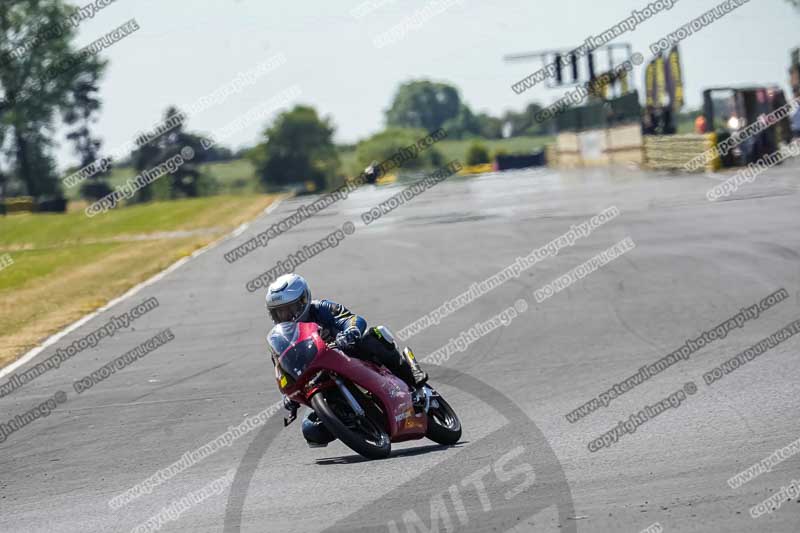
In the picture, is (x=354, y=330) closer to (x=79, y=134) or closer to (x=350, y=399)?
(x=350, y=399)

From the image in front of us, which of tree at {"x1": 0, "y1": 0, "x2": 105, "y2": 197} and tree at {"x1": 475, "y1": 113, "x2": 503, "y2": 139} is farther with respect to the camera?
tree at {"x1": 475, "y1": 113, "x2": 503, "y2": 139}

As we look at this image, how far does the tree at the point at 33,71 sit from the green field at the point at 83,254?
19630 millimetres

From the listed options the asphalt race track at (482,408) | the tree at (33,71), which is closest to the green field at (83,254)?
the asphalt race track at (482,408)

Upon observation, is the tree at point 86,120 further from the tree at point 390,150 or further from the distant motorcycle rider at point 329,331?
the distant motorcycle rider at point 329,331

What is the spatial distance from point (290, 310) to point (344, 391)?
72cm

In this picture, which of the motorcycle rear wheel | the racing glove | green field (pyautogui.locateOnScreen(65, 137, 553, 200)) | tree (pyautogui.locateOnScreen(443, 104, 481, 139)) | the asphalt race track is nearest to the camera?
the asphalt race track

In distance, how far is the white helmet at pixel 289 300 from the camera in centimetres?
887

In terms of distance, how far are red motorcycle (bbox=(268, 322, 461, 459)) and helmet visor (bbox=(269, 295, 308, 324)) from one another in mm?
130

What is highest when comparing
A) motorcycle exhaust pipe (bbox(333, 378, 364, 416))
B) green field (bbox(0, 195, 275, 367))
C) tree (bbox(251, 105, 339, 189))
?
motorcycle exhaust pipe (bbox(333, 378, 364, 416))

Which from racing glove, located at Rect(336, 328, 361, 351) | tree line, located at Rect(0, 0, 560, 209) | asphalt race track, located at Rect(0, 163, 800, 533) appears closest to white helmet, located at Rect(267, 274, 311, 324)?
racing glove, located at Rect(336, 328, 361, 351)

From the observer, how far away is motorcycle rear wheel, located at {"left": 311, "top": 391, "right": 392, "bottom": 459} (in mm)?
8508

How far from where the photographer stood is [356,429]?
8.84 meters

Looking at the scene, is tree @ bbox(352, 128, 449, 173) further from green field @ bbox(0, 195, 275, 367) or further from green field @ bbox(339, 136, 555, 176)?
green field @ bbox(0, 195, 275, 367)

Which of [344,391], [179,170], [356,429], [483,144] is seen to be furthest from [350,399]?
[483,144]
